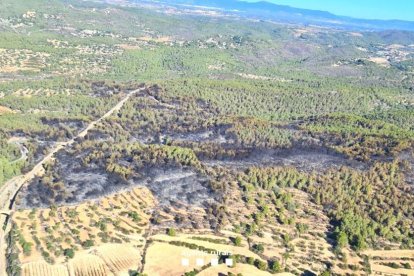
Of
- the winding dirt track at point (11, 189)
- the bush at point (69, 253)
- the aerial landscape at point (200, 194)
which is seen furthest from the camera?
the winding dirt track at point (11, 189)

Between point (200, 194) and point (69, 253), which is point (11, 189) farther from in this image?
→ point (200, 194)

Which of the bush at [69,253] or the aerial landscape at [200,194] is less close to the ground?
the aerial landscape at [200,194]

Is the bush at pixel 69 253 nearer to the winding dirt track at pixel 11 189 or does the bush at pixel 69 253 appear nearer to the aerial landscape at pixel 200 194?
the aerial landscape at pixel 200 194

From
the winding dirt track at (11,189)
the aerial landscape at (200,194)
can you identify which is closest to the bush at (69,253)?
the aerial landscape at (200,194)

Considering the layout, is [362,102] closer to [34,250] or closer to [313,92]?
[313,92]

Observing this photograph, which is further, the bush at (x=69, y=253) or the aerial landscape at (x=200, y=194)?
the aerial landscape at (x=200, y=194)

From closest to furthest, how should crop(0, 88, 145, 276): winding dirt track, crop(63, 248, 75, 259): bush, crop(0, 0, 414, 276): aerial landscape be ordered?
1. crop(63, 248, 75, 259): bush
2. crop(0, 0, 414, 276): aerial landscape
3. crop(0, 88, 145, 276): winding dirt track

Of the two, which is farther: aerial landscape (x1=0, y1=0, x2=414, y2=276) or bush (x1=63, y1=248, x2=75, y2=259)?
aerial landscape (x1=0, y1=0, x2=414, y2=276)

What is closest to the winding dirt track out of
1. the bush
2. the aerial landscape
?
the aerial landscape

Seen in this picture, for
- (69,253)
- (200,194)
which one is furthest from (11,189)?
(200,194)

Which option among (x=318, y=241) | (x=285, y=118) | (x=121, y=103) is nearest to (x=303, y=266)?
(x=318, y=241)

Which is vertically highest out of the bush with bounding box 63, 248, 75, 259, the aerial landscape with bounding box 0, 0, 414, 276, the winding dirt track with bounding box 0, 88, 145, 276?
the aerial landscape with bounding box 0, 0, 414, 276

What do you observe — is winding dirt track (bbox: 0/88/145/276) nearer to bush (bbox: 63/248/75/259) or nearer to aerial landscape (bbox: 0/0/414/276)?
aerial landscape (bbox: 0/0/414/276)
